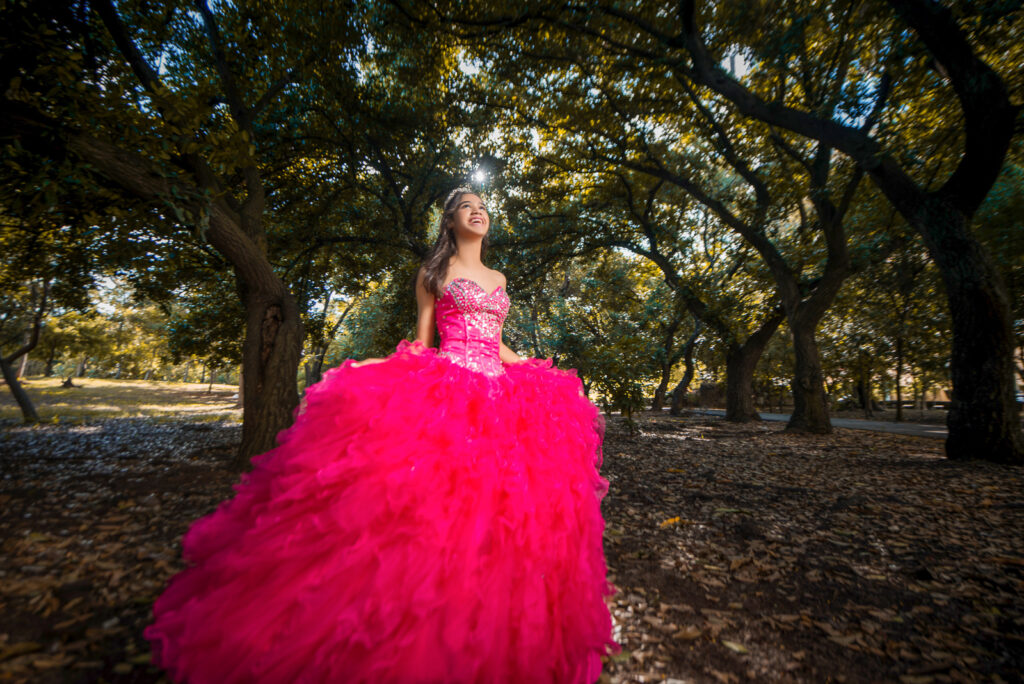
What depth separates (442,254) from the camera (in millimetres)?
3066

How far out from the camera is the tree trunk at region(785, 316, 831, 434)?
10102 mm

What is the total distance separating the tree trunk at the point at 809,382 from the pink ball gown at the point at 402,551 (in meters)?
10.4

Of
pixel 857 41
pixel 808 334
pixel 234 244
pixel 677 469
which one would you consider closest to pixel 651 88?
pixel 857 41

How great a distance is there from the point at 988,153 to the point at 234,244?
1047 centimetres

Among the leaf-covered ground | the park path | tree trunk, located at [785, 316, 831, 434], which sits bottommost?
the leaf-covered ground

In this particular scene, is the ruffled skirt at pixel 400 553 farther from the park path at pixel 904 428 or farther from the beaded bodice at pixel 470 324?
the park path at pixel 904 428

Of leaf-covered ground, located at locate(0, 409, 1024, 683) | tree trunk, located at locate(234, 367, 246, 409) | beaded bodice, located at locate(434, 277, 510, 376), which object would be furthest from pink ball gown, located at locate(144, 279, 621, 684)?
tree trunk, located at locate(234, 367, 246, 409)

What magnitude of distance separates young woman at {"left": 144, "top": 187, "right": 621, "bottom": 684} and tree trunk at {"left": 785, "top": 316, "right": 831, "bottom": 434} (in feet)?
34.1

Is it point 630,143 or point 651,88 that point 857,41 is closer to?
point 651,88

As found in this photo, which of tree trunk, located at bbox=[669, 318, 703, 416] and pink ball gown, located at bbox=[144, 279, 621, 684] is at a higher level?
tree trunk, located at bbox=[669, 318, 703, 416]

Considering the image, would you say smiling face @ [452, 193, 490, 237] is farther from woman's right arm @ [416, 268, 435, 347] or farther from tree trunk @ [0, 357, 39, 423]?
tree trunk @ [0, 357, 39, 423]

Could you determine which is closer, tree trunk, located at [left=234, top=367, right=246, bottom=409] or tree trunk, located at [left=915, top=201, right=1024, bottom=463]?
tree trunk, located at [left=234, top=367, right=246, bottom=409]

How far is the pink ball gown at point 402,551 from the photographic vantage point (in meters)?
1.50

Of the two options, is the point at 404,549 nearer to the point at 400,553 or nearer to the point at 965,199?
the point at 400,553
